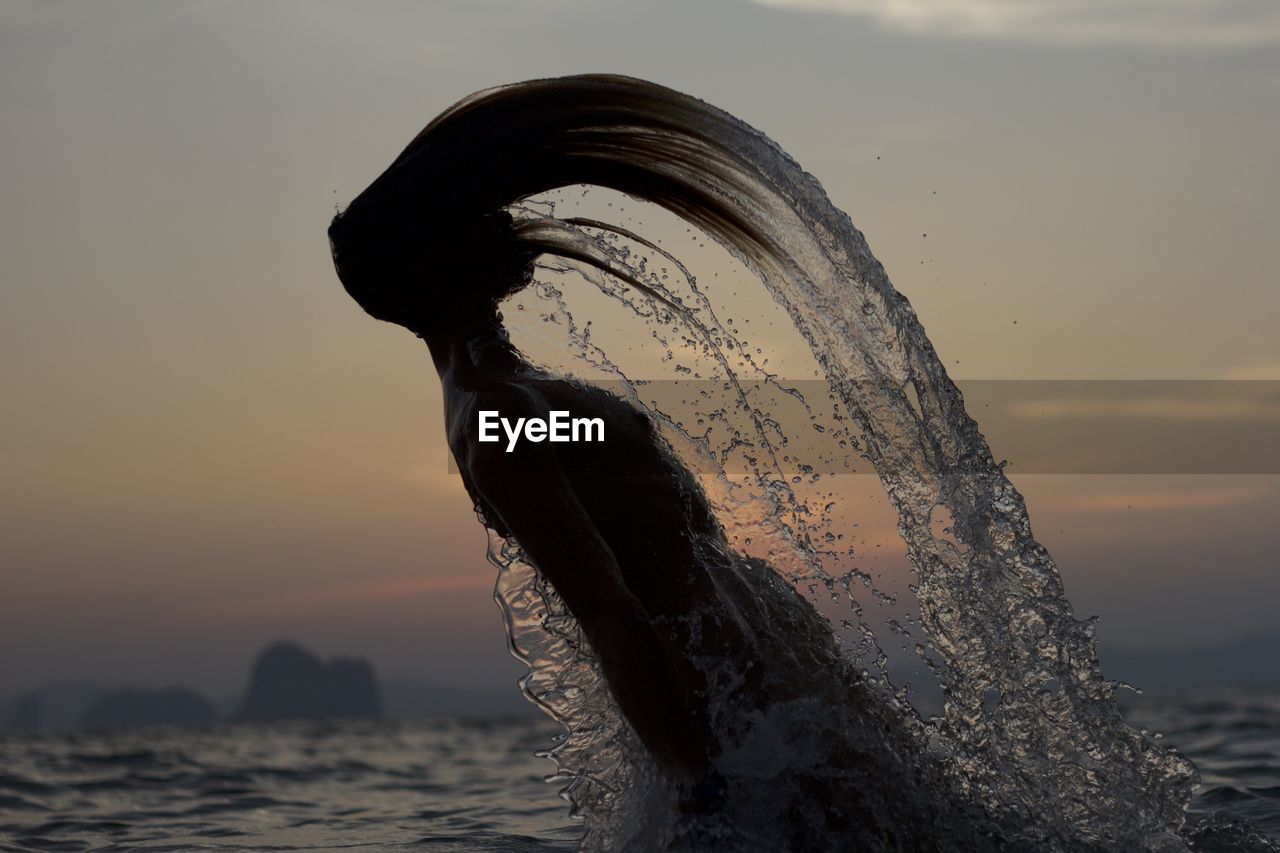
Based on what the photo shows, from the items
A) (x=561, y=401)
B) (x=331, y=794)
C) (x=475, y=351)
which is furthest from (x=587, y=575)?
(x=331, y=794)

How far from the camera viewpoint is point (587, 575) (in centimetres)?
302

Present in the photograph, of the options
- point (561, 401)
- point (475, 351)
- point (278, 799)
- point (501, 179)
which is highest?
point (501, 179)

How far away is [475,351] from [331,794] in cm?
668

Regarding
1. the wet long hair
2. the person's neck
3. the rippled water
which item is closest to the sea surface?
the rippled water

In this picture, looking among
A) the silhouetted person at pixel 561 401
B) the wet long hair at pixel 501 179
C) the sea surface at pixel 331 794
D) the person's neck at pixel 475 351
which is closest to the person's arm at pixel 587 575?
the silhouetted person at pixel 561 401

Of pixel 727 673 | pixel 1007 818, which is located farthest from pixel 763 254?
pixel 1007 818

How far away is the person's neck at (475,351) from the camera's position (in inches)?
129

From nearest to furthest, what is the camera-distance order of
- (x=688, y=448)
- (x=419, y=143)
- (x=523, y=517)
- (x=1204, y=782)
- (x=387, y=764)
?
1. (x=523, y=517)
2. (x=419, y=143)
3. (x=688, y=448)
4. (x=1204, y=782)
5. (x=387, y=764)

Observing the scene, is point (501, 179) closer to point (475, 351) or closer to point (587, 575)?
point (475, 351)

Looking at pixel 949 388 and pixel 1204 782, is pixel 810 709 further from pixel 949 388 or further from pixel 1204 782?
pixel 1204 782

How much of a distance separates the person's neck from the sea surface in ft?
5.05

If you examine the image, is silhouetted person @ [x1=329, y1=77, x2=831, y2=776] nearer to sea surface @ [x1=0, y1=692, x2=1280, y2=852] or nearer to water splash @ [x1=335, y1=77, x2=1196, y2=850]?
water splash @ [x1=335, y1=77, x2=1196, y2=850]

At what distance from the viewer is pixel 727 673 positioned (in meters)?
Result: 3.14

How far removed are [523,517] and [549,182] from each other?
3.11 feet
